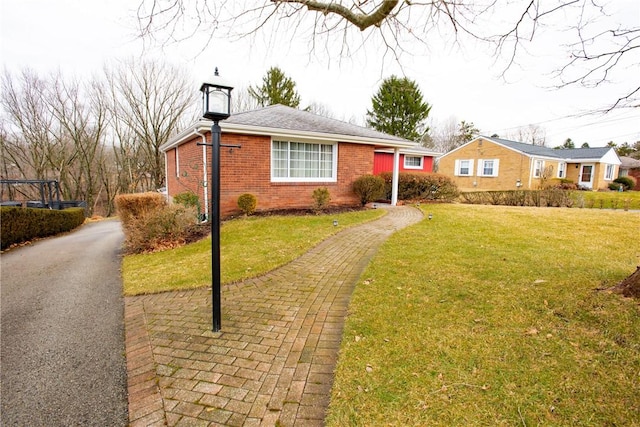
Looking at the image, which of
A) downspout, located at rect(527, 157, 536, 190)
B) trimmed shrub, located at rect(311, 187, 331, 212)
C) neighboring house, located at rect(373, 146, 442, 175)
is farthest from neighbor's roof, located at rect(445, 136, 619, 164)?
trimmed shrub, located at rect(311, 187, 331, 212)

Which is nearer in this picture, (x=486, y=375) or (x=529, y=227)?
(x=486, y=375)

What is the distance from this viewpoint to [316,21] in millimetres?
5105

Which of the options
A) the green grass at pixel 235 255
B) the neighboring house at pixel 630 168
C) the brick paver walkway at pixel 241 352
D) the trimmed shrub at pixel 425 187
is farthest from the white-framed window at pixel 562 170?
the brick paver walkway at pixel 241 352

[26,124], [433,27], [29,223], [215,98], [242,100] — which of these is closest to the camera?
[215,98]

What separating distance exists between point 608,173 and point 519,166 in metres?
12.9

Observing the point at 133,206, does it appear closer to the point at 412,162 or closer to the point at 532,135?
the point at 412,162

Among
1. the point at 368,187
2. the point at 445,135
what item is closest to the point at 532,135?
the point at 445,135

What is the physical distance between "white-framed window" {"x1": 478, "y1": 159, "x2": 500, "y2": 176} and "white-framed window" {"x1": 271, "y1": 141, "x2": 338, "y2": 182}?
19.7 metres

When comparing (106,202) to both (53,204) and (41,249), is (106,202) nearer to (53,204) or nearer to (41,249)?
(53,204)

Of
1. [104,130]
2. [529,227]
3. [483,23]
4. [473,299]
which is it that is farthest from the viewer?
[104,130]

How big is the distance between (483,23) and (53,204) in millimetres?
19592

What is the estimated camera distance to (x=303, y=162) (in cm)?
1177

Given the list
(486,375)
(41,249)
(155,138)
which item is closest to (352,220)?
(486,375)

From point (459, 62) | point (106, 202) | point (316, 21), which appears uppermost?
point (316, 21)
